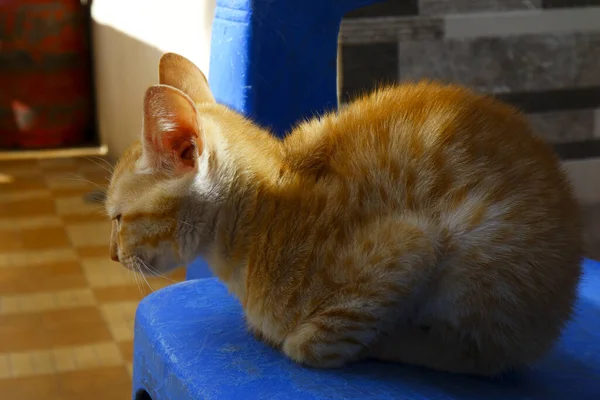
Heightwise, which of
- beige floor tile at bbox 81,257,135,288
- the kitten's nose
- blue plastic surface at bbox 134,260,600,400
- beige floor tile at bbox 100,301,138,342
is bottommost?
beige floor tile at bbox 100,301,138,342

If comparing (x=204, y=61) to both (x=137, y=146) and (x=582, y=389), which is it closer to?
(x=137, y=146)

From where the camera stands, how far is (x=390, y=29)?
2109 mm

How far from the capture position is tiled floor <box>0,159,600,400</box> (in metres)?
2.05

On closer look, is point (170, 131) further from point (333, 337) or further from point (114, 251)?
point (333, 337)

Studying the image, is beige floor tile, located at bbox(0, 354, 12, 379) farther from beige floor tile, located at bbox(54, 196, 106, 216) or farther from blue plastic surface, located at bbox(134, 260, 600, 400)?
beige floor tile, located at bbox(54, 196, 106, 216)

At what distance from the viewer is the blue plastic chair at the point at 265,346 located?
1064 millimetres

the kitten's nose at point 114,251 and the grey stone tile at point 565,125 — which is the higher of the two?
the kitten's nose at point 114,251

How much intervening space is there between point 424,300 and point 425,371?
0.11 m

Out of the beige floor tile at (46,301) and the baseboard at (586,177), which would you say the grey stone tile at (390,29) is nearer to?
the baseboard at (586,177)

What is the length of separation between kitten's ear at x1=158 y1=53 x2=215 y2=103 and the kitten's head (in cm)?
13

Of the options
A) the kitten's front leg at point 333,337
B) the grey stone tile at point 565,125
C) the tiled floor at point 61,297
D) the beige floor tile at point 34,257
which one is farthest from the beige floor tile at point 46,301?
the kitten's front leg at point 333,337

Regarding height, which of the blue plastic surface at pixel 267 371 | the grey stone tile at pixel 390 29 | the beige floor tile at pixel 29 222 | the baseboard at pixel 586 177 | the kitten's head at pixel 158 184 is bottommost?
the beige floor tile at pixel 29 222

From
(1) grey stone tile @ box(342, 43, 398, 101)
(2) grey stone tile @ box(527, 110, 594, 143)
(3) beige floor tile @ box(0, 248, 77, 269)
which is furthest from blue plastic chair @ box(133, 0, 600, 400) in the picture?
(3) beige floor tile @ box(0, 248, 77, 269)

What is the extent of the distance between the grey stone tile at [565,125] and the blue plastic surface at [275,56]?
1025mm
